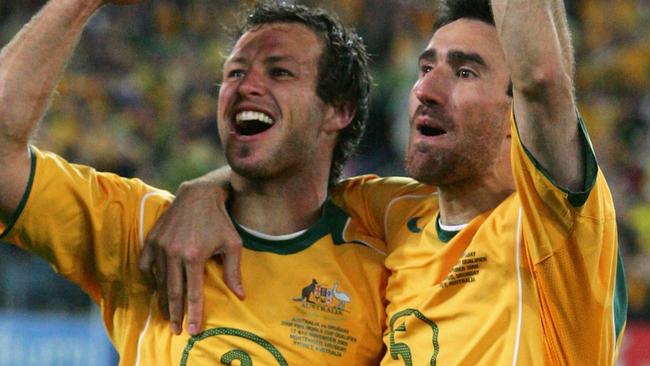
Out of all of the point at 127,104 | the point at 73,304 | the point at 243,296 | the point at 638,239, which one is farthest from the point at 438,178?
the point at 127,104

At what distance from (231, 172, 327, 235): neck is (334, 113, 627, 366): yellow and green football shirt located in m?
0.38

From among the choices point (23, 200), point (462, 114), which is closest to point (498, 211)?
point (462, 114)

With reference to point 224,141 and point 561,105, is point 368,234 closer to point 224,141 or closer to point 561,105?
point 224,141

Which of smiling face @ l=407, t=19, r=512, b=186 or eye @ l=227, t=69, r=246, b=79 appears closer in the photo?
smiling face @ l=407, t=19, r=512, b=186

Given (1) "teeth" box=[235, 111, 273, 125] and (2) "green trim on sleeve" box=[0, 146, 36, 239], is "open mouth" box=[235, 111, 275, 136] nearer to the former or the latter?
(1) "teeth" box=[235, 111, 273, 125]

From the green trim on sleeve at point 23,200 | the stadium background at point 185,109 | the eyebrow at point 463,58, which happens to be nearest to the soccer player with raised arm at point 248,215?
the green trim on sleeve at point 23,200

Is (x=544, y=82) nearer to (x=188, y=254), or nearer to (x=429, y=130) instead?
(x=429, y=130)

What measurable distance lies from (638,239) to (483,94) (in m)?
4.38

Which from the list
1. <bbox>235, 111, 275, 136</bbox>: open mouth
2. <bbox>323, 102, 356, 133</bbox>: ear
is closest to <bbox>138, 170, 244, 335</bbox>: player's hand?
<bbox>235, 111, 275, 136</bbox>: open mouth

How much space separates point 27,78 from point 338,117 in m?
1.21

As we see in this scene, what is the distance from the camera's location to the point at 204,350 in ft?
9.84

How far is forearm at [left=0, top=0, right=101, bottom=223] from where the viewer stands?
2.77m

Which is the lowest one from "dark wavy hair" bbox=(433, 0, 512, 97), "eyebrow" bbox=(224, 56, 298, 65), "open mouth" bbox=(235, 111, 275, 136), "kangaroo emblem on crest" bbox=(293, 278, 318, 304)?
"kangaroo emblem on crest" bbox=(293, 278, 318, 304)

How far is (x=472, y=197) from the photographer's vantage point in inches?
121
